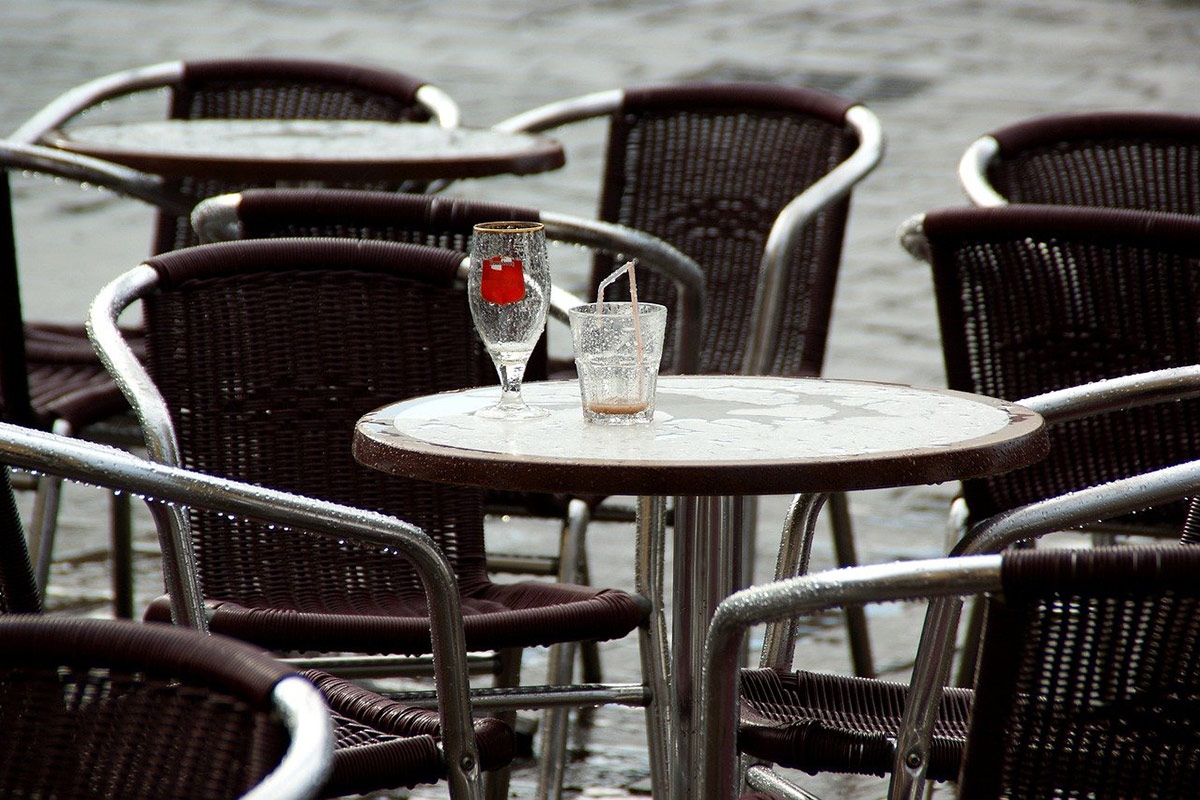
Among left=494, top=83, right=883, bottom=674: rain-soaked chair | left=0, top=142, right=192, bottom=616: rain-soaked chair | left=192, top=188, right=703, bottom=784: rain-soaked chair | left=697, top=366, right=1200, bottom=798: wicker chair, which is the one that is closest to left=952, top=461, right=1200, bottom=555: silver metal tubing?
left=697, top=366, right=1200, bottom=798: wicker chair

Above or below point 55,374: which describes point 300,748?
above

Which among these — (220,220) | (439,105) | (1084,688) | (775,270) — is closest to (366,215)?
(220,220)

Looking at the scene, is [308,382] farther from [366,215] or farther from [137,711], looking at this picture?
[137,711]

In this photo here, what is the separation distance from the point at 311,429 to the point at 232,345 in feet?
0.43

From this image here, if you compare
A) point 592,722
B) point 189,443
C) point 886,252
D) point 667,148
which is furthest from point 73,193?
point 189,443

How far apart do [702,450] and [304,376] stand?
2.47 ft

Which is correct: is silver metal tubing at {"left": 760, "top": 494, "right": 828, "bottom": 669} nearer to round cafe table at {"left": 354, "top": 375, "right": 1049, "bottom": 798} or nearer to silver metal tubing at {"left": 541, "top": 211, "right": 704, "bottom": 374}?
round cafe table at {"left": 354, "top": 375, "right": 1049, "bottom": 798}

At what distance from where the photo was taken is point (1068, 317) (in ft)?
7.53

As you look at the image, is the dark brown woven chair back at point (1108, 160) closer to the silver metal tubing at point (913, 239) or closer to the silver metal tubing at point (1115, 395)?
the silver metal tubing at point (913, 239)

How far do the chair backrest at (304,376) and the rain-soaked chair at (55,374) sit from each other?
1.43 feet

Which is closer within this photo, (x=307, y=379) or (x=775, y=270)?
(x=307, y=379)

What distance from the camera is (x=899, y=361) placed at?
4.89 meters

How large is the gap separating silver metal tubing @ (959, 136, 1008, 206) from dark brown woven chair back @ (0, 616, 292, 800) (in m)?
1.96

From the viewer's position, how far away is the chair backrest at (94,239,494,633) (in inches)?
82.0
